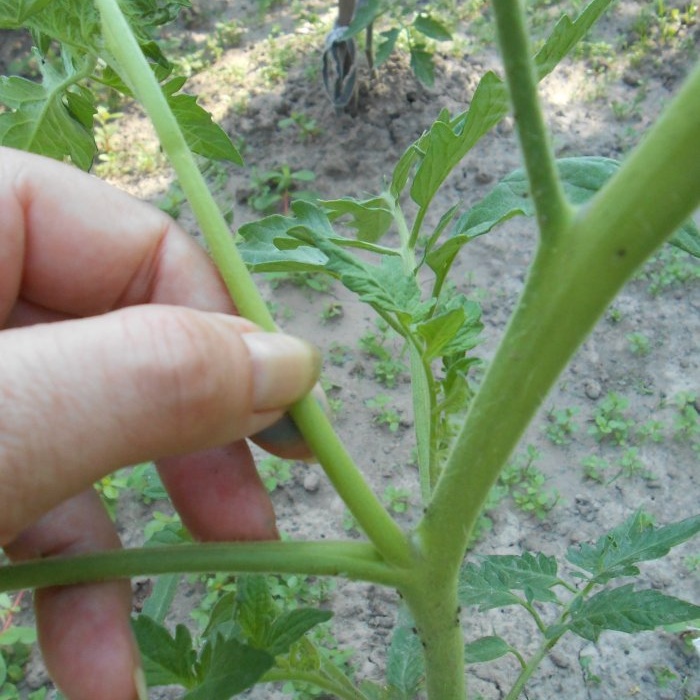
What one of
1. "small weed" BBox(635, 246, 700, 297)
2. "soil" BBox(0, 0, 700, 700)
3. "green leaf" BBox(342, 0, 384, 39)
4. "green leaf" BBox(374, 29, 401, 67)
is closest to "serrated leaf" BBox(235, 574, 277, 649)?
"soil" BBox(0, 0, 700, 700)

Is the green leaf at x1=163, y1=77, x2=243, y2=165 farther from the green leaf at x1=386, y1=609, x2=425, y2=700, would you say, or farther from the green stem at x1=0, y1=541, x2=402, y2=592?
the green leaf at x1=386, y1=609, x2=425, y2=700

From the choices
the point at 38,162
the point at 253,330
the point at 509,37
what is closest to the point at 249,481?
the point at 253,330

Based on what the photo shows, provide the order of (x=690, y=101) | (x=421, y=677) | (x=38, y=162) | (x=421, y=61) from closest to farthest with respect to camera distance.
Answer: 1. (x=690, y=101)
2. (x=38, y=162)
3. (x=421, y=677)
4. (x=421, y=61)

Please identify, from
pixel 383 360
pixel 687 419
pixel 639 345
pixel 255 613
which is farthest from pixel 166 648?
pixel 639 345

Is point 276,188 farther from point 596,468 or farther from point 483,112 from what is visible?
point 483,112

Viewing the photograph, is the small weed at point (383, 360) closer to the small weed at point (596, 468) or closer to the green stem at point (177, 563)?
the small weed at point (596, 468)

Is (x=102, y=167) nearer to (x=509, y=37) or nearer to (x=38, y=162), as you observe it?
(x=38, y=162)

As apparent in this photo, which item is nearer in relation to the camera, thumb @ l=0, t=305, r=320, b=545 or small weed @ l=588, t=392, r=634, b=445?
thumb @ l=0, t=305, r=320, b=545
